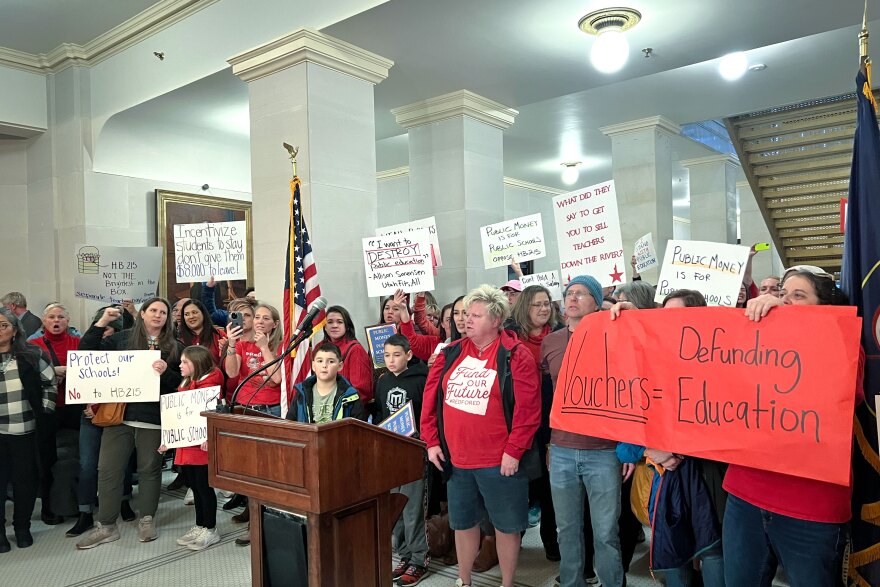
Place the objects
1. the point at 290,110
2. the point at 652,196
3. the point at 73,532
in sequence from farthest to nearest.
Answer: the point at 652,196, the point at 290,110, the point at 73,532

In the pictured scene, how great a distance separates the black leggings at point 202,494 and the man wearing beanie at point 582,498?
2433 millimetres

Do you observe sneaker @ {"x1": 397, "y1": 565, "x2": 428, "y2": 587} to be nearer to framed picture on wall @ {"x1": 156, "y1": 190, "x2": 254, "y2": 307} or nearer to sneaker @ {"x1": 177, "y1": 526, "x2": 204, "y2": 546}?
sneaker @ {"x1": 177, "y1": 526, "x2": 204, "y2": 546}

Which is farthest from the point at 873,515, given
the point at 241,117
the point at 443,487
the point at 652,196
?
the point at 241,117

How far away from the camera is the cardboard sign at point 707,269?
11.8ft

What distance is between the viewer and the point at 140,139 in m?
8.07

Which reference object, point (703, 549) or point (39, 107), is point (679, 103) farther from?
point (39, 107)

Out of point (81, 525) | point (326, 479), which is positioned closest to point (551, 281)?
point (326, 479)

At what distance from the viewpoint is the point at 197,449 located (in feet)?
13.4

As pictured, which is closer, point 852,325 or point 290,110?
point 852,325

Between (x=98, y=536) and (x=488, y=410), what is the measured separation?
3025mm

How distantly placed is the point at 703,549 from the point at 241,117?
7.30 meters

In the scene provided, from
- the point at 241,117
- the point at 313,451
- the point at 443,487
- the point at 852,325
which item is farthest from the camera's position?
the point at 241,117

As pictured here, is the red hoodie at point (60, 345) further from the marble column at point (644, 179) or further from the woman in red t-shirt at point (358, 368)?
the marble column at point (644, 179)

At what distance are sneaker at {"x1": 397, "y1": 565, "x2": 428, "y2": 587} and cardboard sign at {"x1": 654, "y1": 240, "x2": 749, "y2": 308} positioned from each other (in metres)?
2.12
